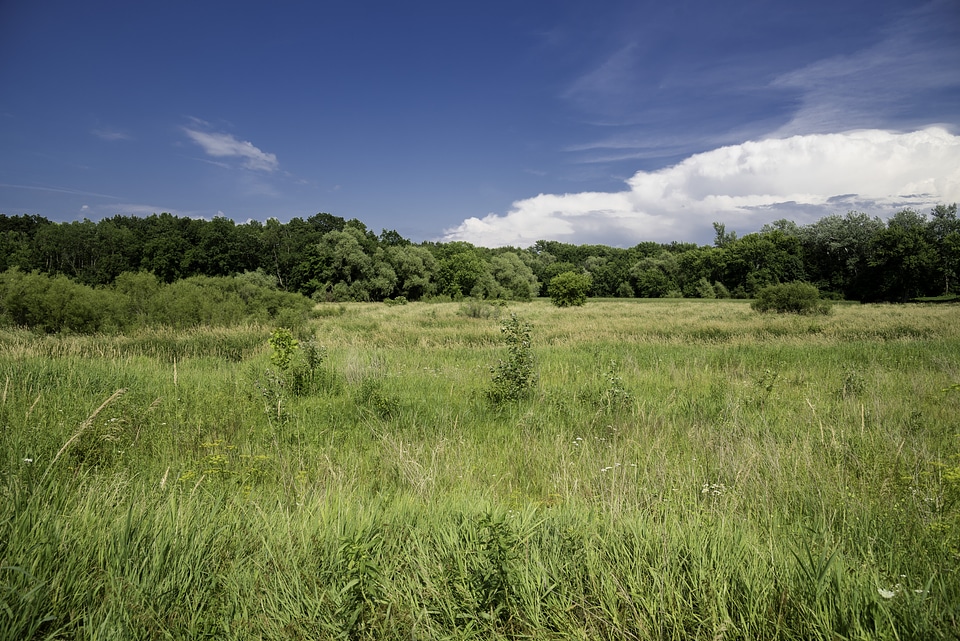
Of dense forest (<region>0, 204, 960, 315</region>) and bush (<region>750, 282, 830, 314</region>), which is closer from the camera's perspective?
bush (<region>750, 282, 830, 314</region>)

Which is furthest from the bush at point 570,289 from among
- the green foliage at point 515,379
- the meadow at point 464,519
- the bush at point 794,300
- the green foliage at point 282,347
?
the green foliage at point 282,347

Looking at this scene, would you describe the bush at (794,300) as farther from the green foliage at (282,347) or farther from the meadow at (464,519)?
the green foliage at (282,347)

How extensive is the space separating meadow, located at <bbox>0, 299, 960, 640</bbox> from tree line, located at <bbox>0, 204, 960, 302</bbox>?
55543 mm

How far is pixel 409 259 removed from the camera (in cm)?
6994

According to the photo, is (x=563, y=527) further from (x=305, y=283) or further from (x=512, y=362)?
(x=305, y=283)

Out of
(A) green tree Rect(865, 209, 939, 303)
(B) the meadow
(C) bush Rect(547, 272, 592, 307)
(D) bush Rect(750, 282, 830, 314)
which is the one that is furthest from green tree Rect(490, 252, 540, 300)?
(B) the meadow

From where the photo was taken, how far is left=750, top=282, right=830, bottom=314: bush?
35.1 m

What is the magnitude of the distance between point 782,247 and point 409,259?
257 feet

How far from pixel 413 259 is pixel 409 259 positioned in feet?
2.59

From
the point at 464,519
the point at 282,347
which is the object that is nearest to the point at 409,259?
Result: the point at 282,347

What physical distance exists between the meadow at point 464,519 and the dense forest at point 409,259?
5507cm

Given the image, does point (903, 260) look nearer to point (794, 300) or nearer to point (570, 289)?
point (794, 300)

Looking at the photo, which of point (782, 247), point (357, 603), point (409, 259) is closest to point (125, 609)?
point (357, 603)

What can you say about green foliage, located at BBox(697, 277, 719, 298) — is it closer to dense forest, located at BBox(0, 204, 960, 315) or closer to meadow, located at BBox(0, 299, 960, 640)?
dense forest, located at BBox(0, 204, 960, 315)
